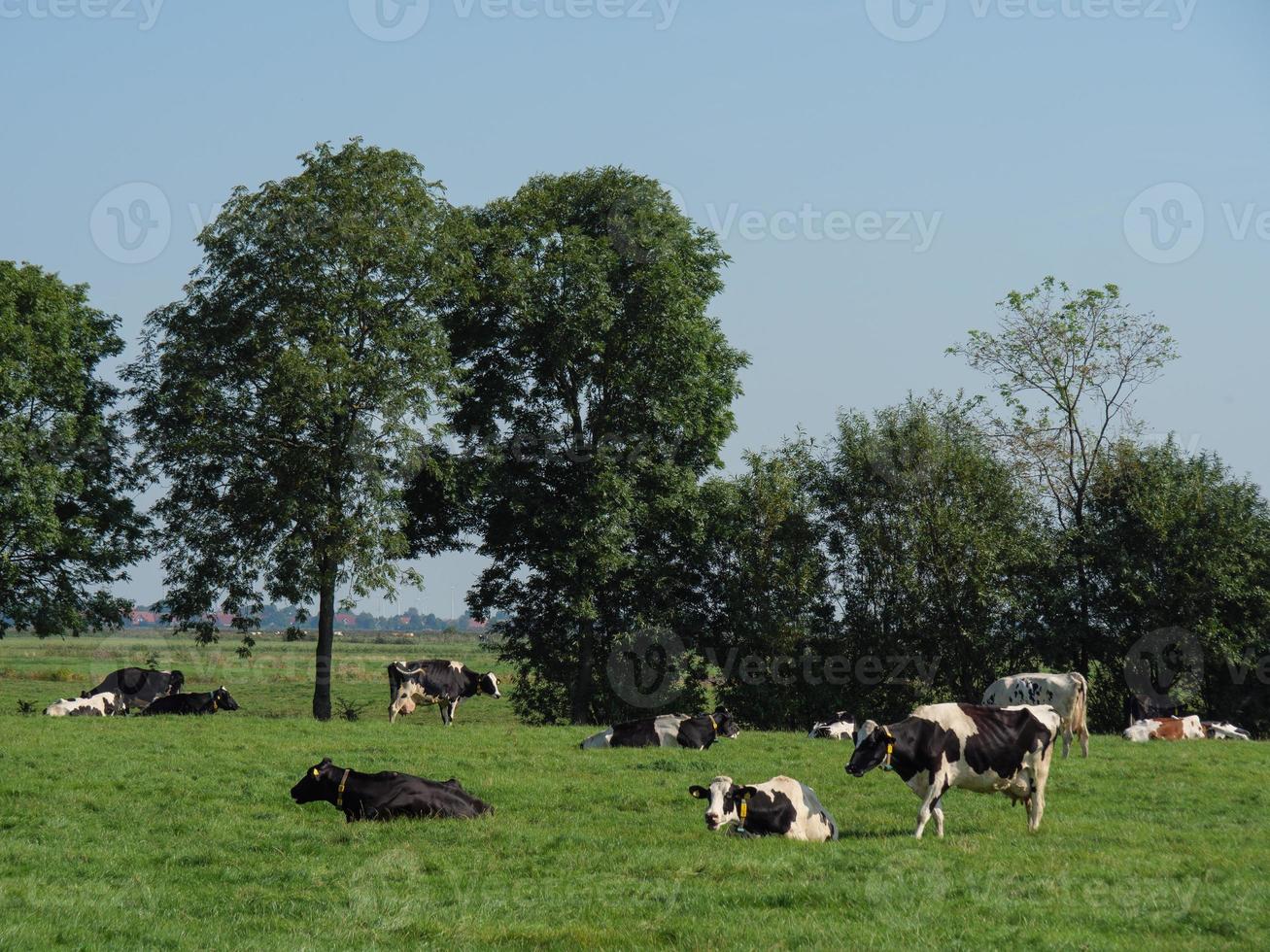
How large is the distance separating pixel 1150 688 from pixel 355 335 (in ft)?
89.8

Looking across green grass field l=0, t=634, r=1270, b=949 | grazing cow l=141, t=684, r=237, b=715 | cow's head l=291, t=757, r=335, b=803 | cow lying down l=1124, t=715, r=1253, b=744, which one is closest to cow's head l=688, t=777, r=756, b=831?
green grass field l=0, t=634, r=1270, b=949

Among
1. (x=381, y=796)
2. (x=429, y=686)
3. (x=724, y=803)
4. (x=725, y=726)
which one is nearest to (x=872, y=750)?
(x=724, y=803)

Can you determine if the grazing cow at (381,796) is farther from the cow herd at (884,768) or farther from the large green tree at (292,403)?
the large green tree at (292,403)

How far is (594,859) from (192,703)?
1068 inches

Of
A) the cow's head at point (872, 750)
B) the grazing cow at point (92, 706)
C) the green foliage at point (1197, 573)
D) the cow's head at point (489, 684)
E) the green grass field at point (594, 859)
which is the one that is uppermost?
the green foliage at point (1197, 573)

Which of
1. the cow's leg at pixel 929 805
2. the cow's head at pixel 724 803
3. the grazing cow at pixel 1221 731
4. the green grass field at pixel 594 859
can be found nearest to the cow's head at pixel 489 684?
the green grass field at pixel 594 859

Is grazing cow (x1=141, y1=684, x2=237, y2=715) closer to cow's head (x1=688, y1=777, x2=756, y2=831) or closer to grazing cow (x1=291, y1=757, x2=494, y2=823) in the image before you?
grazing cow (x1=291, y1=757, x2=494, y2=823)

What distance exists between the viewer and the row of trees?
34.3 meters

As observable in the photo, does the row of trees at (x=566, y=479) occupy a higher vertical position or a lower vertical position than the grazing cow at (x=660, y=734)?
higher

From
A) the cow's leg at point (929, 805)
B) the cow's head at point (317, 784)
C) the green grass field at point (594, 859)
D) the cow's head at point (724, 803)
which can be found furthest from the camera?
the cow's head at point (317, 784)

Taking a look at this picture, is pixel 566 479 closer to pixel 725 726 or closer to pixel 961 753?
pixel 725 726

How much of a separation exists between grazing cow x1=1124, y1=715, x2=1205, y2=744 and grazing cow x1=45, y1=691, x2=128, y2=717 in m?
28.9

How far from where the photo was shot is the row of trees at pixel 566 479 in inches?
1350

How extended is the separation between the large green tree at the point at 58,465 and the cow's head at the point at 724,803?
1002 inches
